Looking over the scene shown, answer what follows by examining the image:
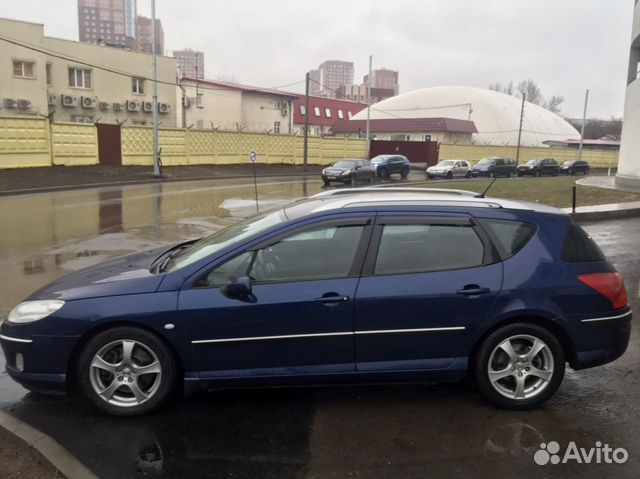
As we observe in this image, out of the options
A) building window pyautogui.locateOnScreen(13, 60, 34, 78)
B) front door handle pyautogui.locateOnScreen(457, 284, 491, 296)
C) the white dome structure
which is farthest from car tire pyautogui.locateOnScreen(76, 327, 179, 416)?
the white dome structure

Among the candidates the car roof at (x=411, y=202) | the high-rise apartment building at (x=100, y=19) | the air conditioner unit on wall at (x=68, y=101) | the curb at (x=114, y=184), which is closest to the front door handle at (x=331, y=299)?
the car roof at (x=411, y=202)

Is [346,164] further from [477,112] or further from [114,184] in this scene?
[477,112]

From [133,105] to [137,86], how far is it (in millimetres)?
1762

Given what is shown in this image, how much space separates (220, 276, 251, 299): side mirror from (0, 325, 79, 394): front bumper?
1.07 meters

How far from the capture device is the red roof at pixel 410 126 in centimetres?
6925

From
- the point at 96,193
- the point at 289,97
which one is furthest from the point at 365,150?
the point at 96,193

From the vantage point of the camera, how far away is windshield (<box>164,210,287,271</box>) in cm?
410

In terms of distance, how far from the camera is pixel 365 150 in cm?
4769

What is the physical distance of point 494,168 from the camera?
143 feet

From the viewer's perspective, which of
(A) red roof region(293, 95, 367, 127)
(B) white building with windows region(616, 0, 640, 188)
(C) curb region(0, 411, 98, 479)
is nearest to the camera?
(C) curb region(0, 411, 98, 479)

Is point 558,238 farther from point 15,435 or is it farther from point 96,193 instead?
point 96,193

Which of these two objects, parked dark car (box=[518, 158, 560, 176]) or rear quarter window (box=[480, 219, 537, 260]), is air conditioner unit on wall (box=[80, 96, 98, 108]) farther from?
rear quarter window (box=[480, 219, 537, 260])

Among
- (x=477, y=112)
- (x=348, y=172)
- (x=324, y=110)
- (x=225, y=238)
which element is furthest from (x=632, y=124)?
(x=477, y=112)

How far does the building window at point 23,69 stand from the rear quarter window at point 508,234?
41046 millimetres
